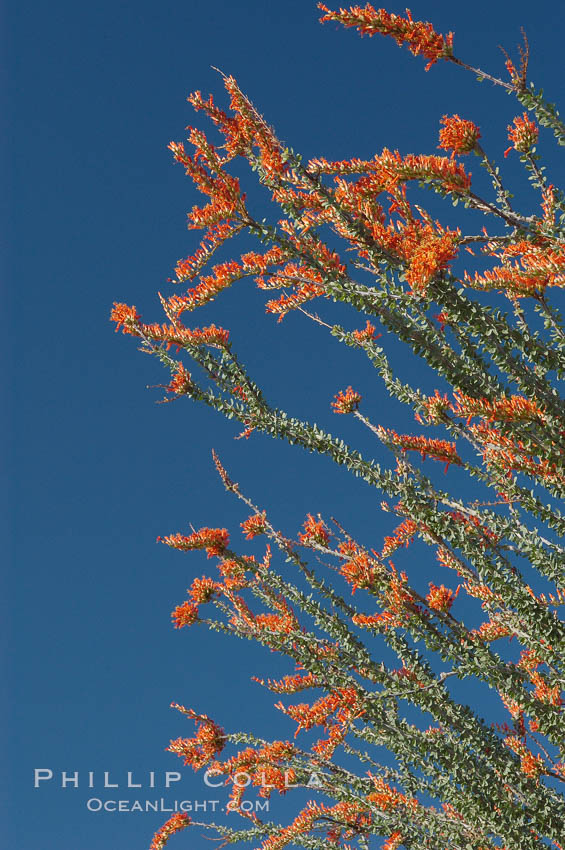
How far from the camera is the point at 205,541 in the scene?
17.1 feet

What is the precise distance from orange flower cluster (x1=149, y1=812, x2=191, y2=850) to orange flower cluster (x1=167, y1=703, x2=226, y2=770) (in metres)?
1.18

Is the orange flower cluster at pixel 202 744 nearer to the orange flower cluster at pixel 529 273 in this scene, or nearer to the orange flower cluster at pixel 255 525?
the orange flower cluster at pixel 255 525

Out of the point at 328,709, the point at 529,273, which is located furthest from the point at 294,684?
the point at 529,273

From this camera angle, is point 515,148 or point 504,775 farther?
point 504,775

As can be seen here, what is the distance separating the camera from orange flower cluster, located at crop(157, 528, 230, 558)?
5160 mm

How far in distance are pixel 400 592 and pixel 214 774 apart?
3.03m

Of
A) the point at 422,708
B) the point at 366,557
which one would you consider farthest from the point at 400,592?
the point at 422,708

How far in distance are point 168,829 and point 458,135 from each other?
278 inches

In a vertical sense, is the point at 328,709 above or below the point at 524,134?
below

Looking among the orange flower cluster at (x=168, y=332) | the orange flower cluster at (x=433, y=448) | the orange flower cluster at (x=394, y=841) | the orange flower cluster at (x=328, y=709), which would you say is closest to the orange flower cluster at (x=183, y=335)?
the orange flower cluster at (x=168, y=332)

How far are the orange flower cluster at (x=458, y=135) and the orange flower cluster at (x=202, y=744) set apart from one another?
521 cm

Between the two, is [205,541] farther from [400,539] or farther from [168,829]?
[168,829]

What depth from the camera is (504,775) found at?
463 centimetres

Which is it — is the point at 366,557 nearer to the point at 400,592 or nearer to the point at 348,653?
the point at 400,592
